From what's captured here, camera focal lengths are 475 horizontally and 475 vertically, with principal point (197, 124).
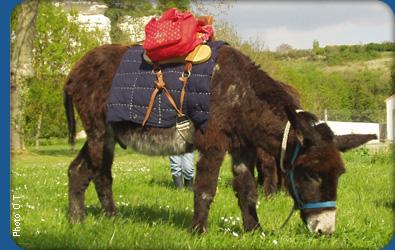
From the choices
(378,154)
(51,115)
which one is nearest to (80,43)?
(51,115)

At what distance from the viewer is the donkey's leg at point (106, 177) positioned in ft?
18.9

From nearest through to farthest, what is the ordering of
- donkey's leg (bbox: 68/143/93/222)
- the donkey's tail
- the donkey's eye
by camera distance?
1. the donkey's eye
2. donkey's leg (bbox: 68/143/93/222)
3. the donkey's tail

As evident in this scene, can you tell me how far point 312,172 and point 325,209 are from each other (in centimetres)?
36

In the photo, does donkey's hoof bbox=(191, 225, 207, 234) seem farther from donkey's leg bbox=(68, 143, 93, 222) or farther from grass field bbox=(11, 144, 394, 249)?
donkey's leg bbox=(68, 143, 93, 222)

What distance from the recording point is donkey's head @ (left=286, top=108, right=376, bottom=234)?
435 cm

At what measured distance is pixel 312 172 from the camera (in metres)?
4.45

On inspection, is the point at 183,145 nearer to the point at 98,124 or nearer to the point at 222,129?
the point at 222,129

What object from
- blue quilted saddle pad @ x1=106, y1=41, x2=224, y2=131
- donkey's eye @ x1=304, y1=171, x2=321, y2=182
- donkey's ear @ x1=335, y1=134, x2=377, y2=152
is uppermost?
blue quilted saddle pad @ x1=106, y1=41, x2=224, y2=131

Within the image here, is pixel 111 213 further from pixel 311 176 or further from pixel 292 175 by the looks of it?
pixel 311 176

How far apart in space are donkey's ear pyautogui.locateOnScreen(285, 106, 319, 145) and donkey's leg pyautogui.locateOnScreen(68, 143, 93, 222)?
2599mm

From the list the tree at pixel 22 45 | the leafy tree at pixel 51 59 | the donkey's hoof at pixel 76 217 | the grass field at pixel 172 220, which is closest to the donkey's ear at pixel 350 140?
the grass field at pixel 172 220

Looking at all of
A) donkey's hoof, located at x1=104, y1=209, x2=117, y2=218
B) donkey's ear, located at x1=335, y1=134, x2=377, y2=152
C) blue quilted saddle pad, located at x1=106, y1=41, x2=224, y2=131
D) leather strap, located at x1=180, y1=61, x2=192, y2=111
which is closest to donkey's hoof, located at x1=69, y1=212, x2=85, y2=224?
donkey's hoof, located at x1=104, y1=209, x2=117, y2=218

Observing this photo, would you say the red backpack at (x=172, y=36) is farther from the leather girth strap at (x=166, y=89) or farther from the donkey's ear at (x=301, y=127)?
the donkey's ear at (x=301, y=127)

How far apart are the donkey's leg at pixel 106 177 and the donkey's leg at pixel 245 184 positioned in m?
1.55
